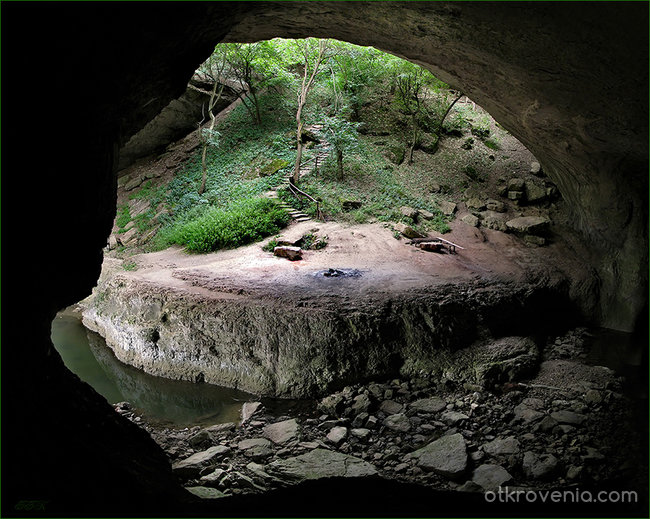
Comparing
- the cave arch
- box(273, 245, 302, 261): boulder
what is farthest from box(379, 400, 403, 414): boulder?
box(273, 245, 302, 261): boulder

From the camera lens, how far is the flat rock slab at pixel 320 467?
448 cm

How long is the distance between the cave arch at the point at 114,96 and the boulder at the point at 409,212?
6592 mm

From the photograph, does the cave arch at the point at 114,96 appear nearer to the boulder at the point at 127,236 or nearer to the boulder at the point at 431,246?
the boulder at the point at 431,246

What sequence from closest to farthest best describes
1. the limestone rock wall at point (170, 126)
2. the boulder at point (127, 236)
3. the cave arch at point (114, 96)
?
the cave arch at point (114, 96) < the boulder at point (127, 236) < the limestone rock wall at point (170, 126)

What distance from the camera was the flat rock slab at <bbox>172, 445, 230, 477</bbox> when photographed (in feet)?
15.1

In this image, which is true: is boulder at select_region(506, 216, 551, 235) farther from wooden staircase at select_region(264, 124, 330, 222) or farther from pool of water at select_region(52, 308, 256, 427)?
pool of water at select_region(52, 308, 256, 427)

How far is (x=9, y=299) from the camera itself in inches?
108

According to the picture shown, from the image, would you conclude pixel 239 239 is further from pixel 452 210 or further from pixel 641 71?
pixel 641 71

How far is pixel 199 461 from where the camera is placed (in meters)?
4.81

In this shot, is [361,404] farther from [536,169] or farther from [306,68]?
[306,68]

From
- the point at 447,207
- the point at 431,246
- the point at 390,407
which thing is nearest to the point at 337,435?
the point at 390,407

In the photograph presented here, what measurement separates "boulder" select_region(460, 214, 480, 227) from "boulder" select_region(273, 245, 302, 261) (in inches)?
226

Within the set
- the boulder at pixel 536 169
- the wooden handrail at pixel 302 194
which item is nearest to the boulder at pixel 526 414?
the wooden handrail at pixel 302 194

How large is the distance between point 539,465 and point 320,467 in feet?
8.10
